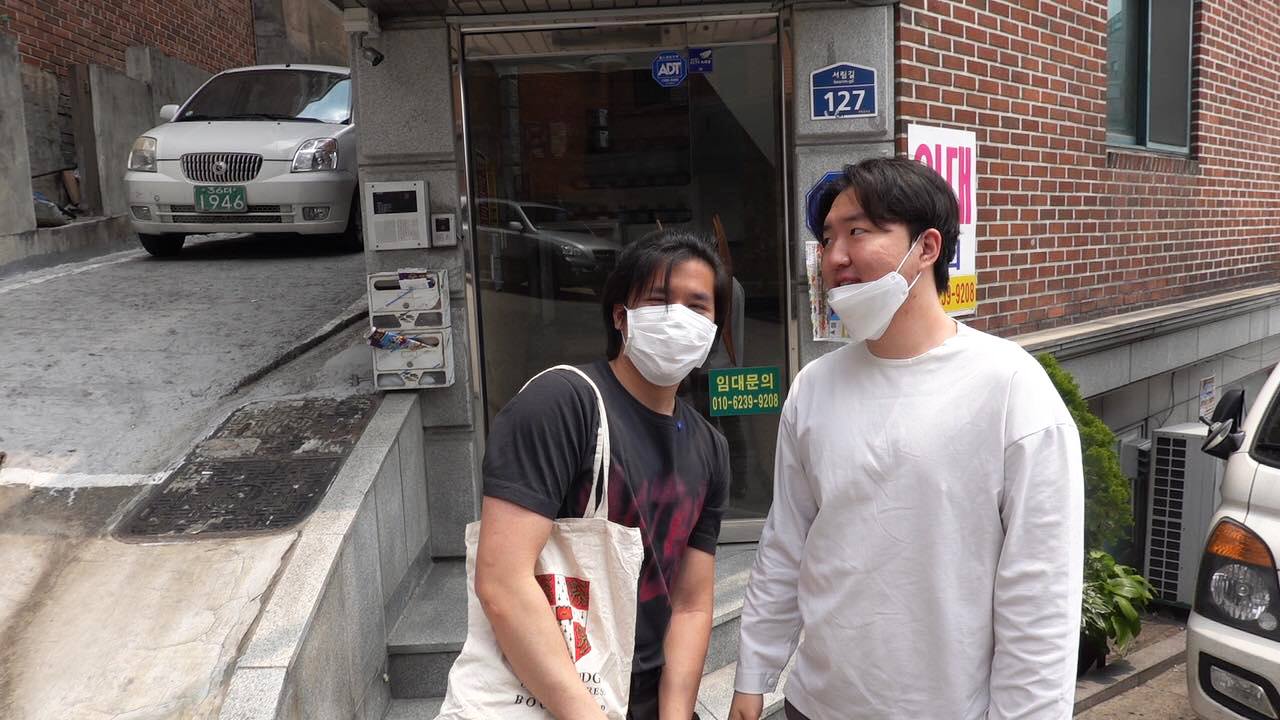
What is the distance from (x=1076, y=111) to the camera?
690 cm

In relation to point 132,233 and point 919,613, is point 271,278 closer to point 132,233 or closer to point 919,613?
point 132,233

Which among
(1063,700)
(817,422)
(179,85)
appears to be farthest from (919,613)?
(179,85)

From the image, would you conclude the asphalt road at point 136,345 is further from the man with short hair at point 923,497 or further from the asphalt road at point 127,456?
the man with short hair at point 923,497

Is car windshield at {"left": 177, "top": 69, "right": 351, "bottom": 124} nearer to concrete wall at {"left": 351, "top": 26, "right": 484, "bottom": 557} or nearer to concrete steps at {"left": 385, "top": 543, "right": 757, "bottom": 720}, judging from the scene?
concrete wall at {"left": 351, "top": 26, "right": 484, "bottom": 557}

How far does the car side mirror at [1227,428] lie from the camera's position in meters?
4.63

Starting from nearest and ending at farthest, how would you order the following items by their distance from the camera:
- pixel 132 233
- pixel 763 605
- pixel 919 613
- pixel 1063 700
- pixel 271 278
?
pixel 1063 700, pixel 919 613, pixel 763 605, pixel 271 278, pixel 132 233

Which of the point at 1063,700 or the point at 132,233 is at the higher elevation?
the point at 132,233

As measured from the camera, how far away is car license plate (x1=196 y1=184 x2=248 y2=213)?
26.1ft

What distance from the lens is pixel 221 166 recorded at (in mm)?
8031

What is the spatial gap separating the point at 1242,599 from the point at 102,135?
472 inches

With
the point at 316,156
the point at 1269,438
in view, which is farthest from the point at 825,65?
the point at 316,156

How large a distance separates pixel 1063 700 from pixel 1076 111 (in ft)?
19.3

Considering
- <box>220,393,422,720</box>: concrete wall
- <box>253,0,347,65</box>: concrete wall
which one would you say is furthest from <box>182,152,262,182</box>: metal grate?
<box>253,0,347,65</box>: concrete wall

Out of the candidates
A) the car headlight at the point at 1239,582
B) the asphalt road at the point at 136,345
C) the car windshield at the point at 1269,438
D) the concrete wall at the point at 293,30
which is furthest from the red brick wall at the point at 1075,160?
the concrete wall at the point at 293,30
